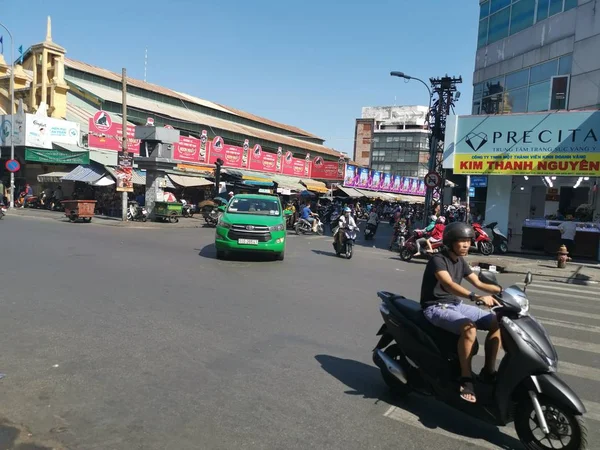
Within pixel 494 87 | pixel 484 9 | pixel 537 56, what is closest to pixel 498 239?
pixel 537 56

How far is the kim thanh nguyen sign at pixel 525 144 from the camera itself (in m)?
16.6

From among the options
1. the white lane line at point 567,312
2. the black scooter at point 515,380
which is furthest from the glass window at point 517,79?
the black scooter at point 515,380

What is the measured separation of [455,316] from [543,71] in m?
23.8

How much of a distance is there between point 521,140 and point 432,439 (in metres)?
16.6

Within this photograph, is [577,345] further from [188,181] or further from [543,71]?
[188,181]

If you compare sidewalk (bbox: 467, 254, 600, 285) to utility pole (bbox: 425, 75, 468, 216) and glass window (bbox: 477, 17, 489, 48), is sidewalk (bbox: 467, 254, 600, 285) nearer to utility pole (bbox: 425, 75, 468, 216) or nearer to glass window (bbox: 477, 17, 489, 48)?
utility pole (bbox: 425, 75, 468, 216)

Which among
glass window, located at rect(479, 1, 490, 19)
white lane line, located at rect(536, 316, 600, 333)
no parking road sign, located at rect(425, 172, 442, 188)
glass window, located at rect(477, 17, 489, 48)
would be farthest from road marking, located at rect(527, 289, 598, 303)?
glass window, located at rect(479, 1, 490, 19)

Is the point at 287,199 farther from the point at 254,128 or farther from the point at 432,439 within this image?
the point at 432,439

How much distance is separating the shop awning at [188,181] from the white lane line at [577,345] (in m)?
26.5

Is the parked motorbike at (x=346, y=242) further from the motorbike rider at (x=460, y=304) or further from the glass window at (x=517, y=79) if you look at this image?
the glass window at (x=517, y=79)

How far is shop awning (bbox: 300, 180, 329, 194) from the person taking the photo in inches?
1556

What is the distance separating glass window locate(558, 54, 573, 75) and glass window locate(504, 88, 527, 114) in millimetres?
2173

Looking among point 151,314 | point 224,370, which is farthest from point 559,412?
point 151,314

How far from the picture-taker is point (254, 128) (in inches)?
2002
